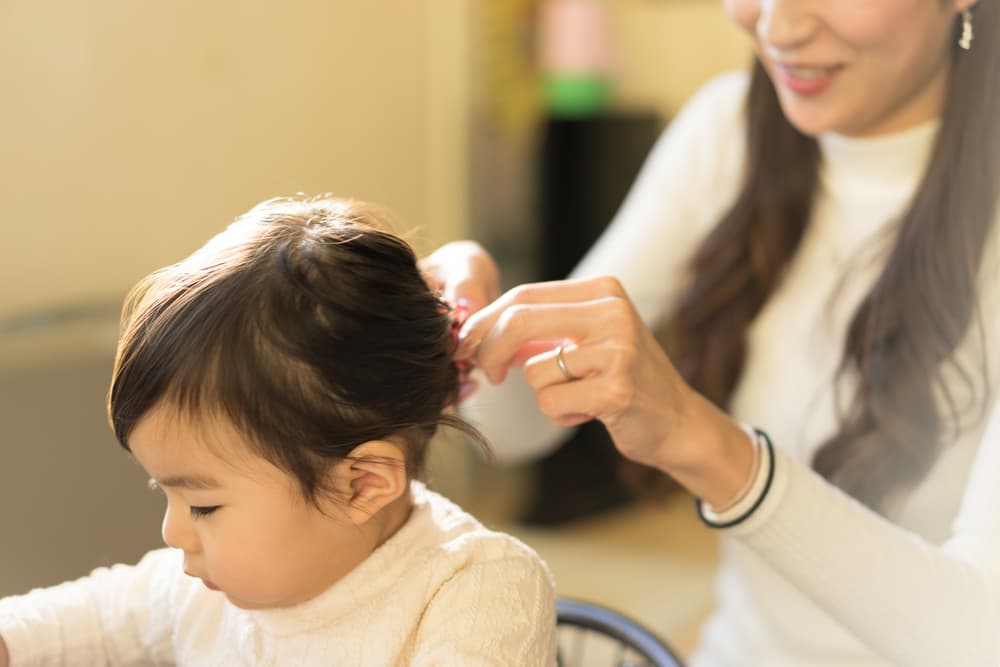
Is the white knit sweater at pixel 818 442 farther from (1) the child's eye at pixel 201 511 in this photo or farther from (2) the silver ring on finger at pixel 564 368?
(1) the child's eye at pixel 201 511

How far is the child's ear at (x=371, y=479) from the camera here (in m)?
0.76

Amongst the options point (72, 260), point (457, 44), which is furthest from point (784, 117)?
point (457, 44)

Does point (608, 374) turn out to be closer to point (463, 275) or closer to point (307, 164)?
point (463, 275)

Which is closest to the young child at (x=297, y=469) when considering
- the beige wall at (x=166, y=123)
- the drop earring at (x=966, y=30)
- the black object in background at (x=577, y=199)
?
the drop earring at (x=966, y=30)

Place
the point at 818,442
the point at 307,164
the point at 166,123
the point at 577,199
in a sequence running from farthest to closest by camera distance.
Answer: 1. the point at 577,199
2. the point at 307,164
3. the point at 166,123
4. the point at 818,442

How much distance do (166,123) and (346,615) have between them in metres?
1.42

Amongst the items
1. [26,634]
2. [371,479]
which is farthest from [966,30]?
[26,634]

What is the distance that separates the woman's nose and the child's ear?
512 mm

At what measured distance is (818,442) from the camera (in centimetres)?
112

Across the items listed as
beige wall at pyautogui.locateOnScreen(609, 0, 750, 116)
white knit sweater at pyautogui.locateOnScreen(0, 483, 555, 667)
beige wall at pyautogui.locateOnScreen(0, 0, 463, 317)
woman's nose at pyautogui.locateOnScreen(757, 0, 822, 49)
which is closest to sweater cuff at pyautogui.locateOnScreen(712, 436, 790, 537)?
white knit sweater at pyautogui.locateOnScreen(0, 483, 555, 667)

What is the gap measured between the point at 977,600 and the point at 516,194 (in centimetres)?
246

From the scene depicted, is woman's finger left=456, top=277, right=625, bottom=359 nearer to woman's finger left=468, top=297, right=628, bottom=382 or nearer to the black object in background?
woman's finger left=468, top=297, right=628, bottom=382

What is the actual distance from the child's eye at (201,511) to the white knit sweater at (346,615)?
10 cm

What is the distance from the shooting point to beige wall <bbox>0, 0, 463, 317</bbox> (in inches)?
68.1
